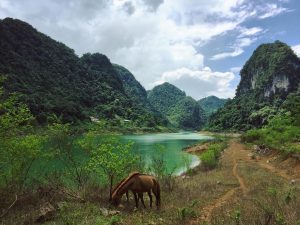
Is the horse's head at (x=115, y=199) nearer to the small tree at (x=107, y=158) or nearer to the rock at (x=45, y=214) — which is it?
the small tree at (x=107, y=158)

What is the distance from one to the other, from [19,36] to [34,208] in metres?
201

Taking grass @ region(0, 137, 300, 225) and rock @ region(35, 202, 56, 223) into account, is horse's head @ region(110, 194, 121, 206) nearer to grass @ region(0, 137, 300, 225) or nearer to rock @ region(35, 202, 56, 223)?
grass @ region(0, 137, 300, 225)

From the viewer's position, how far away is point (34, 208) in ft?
52.3

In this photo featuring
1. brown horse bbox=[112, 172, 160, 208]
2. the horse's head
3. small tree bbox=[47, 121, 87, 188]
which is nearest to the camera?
brown horse bbox=[112, 172, 160, 208]

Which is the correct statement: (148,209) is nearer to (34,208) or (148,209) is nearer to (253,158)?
Answer: (34,208)

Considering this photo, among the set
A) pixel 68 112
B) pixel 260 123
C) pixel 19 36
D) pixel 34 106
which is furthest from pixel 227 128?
pixel 19 36

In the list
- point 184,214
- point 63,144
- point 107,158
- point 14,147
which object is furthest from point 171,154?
point 184,214

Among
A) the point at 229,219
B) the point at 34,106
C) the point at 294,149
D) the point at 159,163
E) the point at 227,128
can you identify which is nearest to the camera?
the point at 229,219

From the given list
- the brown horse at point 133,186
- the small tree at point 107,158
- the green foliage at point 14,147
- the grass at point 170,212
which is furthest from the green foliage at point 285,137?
the green foliage at point 14,147

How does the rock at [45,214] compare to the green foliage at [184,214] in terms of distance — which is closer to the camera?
the rock at [45,214]

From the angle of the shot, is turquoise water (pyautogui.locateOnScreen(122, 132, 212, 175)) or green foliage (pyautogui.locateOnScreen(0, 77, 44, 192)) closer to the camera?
green foliage (pyautogui.locateOnScreen(0, 77, 44, 192))

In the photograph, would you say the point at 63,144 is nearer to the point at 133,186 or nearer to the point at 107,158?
the point at 107,158

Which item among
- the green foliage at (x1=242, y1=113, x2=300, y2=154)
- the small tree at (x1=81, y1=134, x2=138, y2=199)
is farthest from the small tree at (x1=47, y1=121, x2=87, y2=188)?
the green foliage at (x1=242, y1=113, x2=300, y2=154)

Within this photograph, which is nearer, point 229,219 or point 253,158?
point 229,219
